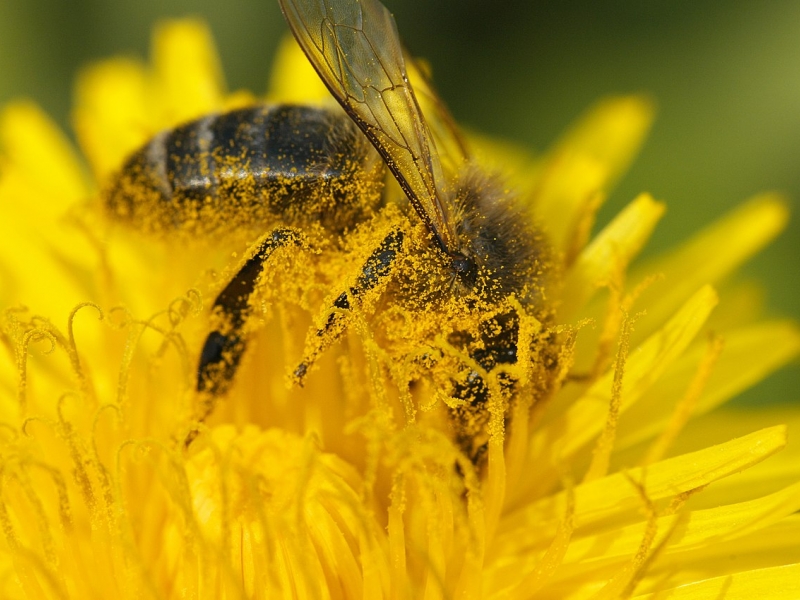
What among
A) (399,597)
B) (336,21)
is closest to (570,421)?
(399,597)

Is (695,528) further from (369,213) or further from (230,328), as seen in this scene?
(230,328)

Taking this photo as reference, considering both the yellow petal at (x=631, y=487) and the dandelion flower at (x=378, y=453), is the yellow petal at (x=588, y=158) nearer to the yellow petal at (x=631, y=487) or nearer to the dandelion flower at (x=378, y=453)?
the dandelion flower at (x=378, y=453)

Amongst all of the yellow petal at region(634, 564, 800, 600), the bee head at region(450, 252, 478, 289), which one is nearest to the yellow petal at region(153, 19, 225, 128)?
the bee head at region(450, 252, 478, 289)

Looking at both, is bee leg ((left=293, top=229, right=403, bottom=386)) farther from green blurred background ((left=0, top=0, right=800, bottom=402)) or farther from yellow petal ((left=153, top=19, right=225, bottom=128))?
green blurred background ((left=0, top=0, right=800, bottom=402))

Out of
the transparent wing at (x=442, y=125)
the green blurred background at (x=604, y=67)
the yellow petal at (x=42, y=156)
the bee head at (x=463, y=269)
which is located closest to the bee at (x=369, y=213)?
the bee head at (x=463, y=269)

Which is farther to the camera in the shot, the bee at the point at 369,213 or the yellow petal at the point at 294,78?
the yellow petal at the point at 294,78

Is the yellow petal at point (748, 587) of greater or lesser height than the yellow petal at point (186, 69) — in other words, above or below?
below

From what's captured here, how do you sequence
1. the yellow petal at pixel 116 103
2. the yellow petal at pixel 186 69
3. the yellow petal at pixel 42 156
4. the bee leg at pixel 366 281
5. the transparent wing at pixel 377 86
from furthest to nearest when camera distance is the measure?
the yellow petal at pixel 186 69, the yellow petal at pixel 116 103, the yellow petal at pixel 42 156, the bee leg at pixel 366 281, the transparent wing at pixel 377 86
